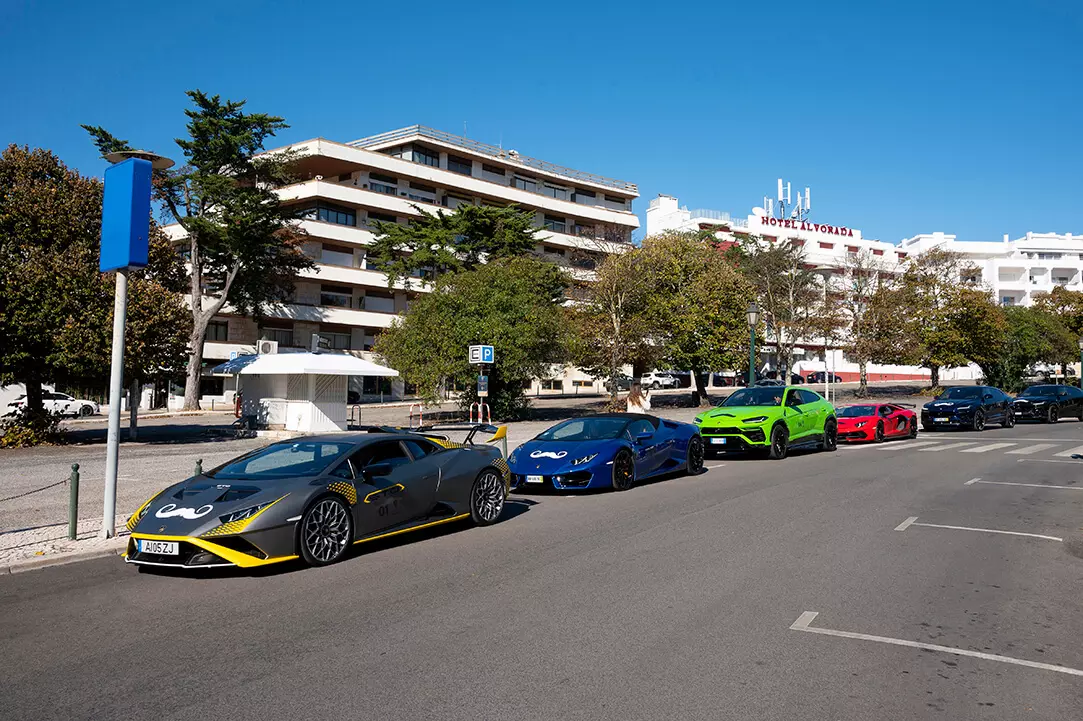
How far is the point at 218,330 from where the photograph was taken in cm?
5612

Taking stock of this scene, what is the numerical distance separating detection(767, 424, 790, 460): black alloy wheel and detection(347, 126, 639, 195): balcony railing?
51.3 m

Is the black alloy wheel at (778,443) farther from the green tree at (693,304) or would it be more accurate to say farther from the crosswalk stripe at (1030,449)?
the green tree at (693,304)

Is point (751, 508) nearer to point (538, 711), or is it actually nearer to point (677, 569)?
point (677, 569)

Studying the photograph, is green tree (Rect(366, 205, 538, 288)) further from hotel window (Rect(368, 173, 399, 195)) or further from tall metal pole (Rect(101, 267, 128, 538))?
tall metal pole (Rect(101, 267, 128, 538))

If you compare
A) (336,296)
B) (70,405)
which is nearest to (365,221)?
(336,296)

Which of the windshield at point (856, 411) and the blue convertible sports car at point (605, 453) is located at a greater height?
the windshield at point (856, 411)

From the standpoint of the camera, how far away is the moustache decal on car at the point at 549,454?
13.5 m

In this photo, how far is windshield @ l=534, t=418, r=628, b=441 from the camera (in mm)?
14359

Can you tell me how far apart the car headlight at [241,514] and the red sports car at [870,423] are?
19.6 metres

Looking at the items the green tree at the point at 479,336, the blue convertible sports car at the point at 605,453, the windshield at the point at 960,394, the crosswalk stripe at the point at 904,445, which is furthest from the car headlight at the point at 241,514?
the windshield at the point at 960,394

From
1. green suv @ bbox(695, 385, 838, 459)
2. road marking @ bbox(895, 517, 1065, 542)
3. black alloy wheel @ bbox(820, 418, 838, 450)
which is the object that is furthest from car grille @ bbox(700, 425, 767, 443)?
road marking @ bbox(895, 517, 1065, 542)

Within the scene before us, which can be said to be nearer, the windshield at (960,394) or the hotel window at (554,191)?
the windshield at (960,394)

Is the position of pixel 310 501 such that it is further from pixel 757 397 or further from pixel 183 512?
pixel 757 397

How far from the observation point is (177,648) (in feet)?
18.0
